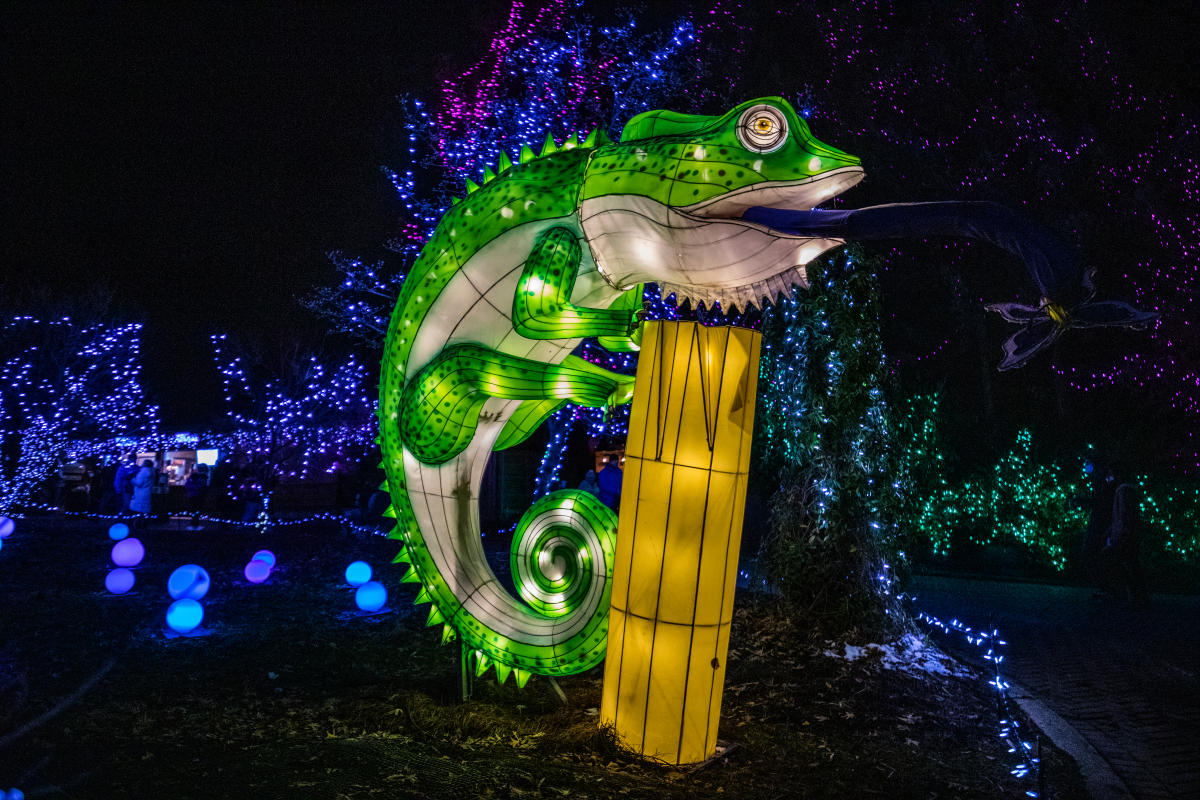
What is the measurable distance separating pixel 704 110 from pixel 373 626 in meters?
10.2

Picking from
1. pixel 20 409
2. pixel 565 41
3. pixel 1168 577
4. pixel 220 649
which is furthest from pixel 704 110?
pixel 20 409

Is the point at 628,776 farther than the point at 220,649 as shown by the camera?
No

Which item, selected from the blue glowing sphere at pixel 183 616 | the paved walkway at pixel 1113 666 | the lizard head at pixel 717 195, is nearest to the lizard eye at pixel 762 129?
the lizard head at pixel 717 195

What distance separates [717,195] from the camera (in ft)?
12.7

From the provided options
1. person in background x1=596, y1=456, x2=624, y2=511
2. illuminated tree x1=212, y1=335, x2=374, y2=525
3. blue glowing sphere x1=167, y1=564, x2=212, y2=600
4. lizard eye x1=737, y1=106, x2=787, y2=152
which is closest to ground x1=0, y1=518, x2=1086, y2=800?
blue glowing sphere x1=167, y1=564, x2=212, y2=600

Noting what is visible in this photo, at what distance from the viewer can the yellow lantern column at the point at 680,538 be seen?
433 cm

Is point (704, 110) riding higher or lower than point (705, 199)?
higher

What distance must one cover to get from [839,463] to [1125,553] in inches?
263

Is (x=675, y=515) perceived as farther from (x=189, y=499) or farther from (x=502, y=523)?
(x=189, y=499)

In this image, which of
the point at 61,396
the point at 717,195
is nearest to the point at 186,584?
the point at 717,195

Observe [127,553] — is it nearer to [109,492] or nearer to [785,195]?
[785,195]

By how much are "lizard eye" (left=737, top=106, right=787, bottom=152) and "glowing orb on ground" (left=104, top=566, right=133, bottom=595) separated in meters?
8.94

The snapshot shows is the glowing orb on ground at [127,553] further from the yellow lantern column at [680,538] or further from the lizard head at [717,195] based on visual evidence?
the lizard head at [717,195]

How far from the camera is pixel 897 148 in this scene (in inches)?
480
